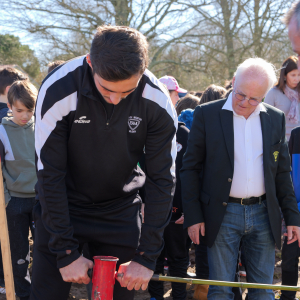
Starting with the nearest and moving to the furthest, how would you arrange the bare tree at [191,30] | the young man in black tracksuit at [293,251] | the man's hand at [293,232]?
1. the man's hand at [293,232]
2. the young man in black tracksuit at [293,251]
3. the bare tree at [191,30]

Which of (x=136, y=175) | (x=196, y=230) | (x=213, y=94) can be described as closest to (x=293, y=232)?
(x=196, y=230)

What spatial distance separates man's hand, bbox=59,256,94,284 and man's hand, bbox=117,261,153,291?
0.60ft

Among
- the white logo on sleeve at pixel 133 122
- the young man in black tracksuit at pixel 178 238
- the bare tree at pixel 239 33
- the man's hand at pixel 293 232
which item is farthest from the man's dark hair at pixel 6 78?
the bare tree at pixel 239 33

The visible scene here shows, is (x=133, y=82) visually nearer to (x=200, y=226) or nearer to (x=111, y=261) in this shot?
(x=111, y=261)

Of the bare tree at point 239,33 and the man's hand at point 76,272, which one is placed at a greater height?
the bare tree at point 239,33

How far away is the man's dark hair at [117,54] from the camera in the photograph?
1.66m

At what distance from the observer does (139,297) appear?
12.4ft

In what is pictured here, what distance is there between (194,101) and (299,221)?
2.03m

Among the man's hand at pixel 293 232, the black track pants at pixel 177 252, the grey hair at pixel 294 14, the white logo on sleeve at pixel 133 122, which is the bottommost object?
the black track pants at pixel 177 252

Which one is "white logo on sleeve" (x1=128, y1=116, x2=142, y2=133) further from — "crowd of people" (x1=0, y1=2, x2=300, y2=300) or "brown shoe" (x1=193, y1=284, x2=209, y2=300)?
"brown shoe" (x1=193, y1=284, x2=209, y2=300)

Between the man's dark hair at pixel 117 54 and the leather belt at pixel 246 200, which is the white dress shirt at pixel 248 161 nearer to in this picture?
the leather belt at pixel 246 200

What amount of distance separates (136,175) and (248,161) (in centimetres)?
83

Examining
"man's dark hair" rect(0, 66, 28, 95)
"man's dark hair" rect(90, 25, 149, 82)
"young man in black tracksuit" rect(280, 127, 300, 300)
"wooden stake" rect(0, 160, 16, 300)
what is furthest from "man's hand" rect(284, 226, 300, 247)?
"man's dark hair" rect(0, 66, 28, 95)

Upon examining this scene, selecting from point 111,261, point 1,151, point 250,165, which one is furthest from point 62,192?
point 1,151
